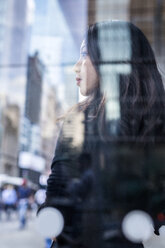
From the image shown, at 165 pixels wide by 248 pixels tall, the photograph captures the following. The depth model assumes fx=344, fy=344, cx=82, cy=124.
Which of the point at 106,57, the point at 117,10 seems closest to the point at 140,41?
the point at 106,57

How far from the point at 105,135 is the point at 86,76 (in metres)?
0.12

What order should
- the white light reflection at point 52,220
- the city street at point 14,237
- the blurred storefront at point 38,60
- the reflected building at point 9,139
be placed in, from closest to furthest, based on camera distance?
the white light reflection at point 52,220 → the blurred storefront at point 38,60 → the reflected building at point 9,139 → the city street at point 14,237

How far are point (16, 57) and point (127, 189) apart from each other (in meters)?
0.84

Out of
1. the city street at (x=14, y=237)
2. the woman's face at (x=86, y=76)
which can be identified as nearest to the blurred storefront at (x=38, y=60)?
the woman's face at (x=86, y=76)

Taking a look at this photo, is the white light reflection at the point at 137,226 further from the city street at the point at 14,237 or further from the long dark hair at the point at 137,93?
the city street at the point at 14,237

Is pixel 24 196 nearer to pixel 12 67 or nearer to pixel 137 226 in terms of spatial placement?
Answer: pixel 12 67

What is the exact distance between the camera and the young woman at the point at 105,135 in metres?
0.56

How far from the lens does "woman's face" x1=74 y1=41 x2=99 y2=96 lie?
62 cm

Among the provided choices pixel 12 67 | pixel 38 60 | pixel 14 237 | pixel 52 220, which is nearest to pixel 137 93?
pixel 52 220

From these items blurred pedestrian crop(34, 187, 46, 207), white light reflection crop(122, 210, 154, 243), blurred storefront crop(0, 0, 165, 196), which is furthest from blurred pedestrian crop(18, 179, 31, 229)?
white light reflection crop(122, 210, 154, 243)

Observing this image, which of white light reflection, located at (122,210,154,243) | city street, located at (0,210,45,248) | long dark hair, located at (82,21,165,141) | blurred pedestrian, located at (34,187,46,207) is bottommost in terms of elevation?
city street, located at (0,210,45,248)

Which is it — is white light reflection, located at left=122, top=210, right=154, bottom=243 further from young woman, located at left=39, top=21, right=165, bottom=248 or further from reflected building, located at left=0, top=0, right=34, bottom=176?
reflected building, located at left=0, top=0, right=34, bottom=176

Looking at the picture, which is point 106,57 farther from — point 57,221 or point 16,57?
point 16,57

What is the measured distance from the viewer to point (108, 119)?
621 mm
